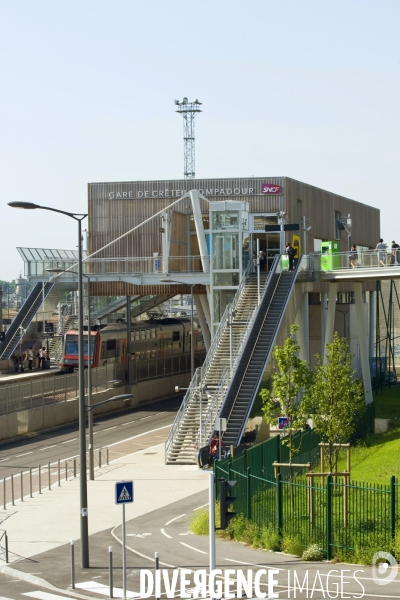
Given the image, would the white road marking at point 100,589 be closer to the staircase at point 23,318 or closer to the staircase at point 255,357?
the staircase at point 255,357

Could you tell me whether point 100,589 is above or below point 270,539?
below

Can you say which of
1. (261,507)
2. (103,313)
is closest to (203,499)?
(261,507)

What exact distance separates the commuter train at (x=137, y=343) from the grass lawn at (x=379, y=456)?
19148mm

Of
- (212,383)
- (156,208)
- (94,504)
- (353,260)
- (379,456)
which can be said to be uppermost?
(156,208)

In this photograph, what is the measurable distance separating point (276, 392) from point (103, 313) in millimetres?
42706

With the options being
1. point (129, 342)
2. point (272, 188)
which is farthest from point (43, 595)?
point (129, 342)

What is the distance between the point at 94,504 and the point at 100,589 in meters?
12.7

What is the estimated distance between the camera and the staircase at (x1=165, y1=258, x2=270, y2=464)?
43906 mm

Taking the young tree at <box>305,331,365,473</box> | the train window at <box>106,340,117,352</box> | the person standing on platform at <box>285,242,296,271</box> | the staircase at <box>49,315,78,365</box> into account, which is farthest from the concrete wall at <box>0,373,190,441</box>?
the young tree at <box>305,331,365,473</box>

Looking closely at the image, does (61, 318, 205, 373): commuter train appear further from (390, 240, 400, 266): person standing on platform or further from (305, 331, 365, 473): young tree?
(305, 331, 365, 473): young tree

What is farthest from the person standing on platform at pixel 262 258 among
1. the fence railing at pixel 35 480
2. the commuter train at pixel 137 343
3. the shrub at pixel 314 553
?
the shrub at pixel 314 553

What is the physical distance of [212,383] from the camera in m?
47.6

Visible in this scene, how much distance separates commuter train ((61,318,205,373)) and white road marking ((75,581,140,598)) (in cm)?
4310

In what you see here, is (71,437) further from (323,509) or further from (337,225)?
(323,509)
